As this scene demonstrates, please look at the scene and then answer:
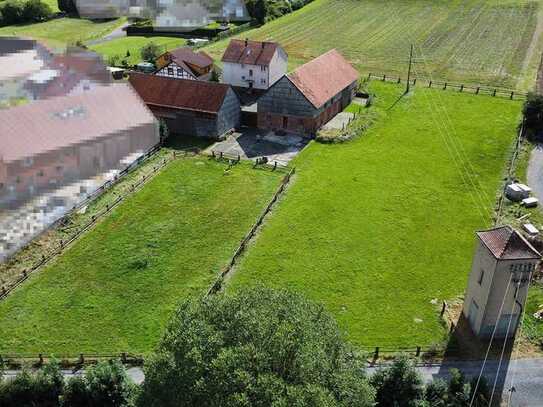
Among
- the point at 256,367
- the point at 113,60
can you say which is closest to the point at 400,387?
the point at 256,367

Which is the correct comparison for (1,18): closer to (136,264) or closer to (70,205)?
(70,205)

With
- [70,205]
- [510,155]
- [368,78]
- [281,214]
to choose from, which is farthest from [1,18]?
[510,155]

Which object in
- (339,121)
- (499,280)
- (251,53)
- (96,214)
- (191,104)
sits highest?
(251,53)

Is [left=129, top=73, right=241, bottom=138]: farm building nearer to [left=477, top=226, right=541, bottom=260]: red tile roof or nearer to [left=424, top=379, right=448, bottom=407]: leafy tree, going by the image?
[left=477, top=226, right=541, bottom=260]: red tile roof

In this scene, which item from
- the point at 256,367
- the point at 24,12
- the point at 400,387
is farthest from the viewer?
the point at 24,12

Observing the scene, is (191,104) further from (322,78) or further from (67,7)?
(67,7)

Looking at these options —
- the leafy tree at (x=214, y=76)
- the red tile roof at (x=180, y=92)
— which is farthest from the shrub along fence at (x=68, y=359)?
the leafy tree at (x=214, y=76)
